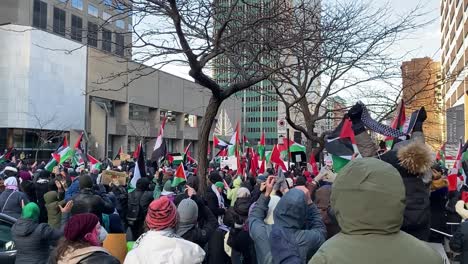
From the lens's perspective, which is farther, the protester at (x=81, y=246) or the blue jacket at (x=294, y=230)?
the blue jacket at (x=294, y=230)

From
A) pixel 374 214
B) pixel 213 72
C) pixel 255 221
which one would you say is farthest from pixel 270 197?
pixel 213 72

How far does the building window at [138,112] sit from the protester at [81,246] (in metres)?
56.6

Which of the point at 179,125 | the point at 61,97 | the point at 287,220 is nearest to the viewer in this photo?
the point at 287,220

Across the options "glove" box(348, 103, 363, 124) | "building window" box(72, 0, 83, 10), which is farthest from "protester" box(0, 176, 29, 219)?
"building window" box(72, 0, 83, 10)

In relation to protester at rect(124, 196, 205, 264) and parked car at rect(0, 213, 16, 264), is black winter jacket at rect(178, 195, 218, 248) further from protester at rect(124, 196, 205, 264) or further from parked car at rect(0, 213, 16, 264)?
parked car at rect(0, 213, 16, 264)

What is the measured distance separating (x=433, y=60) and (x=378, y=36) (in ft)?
12.2

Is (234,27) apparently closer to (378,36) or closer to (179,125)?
(378,36)

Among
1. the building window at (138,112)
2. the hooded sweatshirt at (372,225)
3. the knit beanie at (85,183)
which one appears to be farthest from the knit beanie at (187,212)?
the building window at (138,112)

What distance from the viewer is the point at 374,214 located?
1.87 metres

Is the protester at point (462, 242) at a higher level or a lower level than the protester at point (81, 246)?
lower

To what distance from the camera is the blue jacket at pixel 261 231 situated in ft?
13.6

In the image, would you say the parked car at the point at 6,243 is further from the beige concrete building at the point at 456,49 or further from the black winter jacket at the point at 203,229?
the beige concrete building at the point at 456,49

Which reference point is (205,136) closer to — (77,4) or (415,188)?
(415,188)

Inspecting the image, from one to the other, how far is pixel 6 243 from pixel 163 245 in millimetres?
3848
